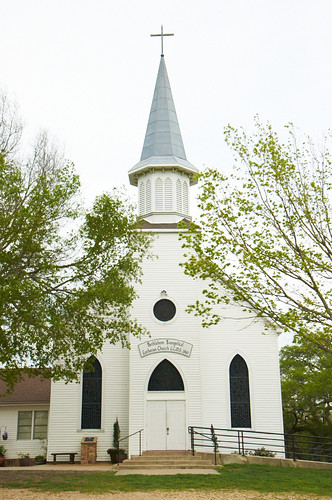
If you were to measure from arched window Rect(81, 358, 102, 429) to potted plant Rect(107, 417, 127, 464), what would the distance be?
843 mm

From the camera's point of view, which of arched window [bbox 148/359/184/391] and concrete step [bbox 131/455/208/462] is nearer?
concrete step [bbox 131/455/208/462]

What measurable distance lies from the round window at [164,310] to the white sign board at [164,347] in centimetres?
100

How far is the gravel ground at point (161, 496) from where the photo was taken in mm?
11516

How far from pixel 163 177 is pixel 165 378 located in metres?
9.22

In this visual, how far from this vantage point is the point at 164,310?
2186cm

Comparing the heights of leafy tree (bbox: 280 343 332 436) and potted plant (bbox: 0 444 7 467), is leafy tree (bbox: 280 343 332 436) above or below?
above

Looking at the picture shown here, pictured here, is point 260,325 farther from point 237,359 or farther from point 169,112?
point 169,112

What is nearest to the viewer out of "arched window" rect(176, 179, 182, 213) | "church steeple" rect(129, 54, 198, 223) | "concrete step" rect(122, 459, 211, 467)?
"concrete step" rect(122, 459, 211, 467)

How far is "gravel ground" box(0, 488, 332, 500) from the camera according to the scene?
11516 mm

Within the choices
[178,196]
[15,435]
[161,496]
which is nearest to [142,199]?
[178,196]

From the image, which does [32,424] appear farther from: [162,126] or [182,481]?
[162,126]

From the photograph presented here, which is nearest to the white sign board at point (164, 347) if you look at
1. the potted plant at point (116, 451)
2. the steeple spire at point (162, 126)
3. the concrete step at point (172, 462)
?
the potted plant at point (116, 451)

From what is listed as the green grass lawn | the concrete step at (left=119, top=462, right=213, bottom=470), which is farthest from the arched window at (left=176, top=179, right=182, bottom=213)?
the green grass lawn

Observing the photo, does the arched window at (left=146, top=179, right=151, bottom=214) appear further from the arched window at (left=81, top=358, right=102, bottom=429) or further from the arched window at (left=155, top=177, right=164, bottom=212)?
the arched window at (left=81, top=358, right=102, bottom=429)
